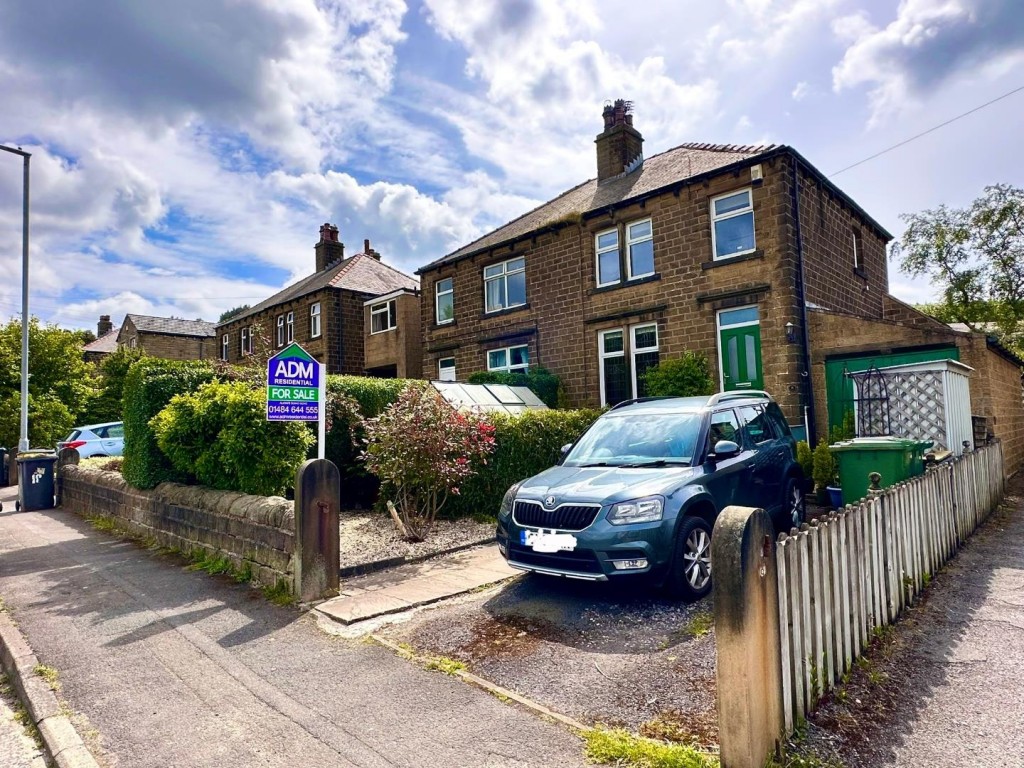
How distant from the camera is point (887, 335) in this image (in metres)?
12.3

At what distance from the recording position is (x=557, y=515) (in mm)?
5434

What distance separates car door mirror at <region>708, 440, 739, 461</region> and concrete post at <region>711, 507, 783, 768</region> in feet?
9.76

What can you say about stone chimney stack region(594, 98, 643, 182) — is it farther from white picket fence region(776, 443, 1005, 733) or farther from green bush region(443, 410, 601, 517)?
white picket fence region(776, 443, 1005, 733)

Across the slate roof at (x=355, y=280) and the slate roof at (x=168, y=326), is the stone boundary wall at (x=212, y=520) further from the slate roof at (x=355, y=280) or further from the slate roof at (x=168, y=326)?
the slate roof at (x=168, y=326)

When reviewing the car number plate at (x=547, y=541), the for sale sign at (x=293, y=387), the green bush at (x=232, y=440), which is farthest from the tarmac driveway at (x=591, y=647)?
the green bush at (x=232, y=440)

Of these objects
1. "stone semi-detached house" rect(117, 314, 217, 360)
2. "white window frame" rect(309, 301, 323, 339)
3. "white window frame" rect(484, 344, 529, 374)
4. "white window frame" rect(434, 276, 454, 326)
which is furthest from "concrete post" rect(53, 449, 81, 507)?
"stone semi-detached house" rect(117, 314, 217, 360)

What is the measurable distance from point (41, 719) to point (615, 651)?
367 centimetres

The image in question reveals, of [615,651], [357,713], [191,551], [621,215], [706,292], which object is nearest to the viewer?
[357,713]

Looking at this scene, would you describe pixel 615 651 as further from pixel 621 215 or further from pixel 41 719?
pixel 621 215

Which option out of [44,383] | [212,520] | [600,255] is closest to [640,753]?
[212,520]

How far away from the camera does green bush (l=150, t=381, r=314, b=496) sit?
733 centimetres

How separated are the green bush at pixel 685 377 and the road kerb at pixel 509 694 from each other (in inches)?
439

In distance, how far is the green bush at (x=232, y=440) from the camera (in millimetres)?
7332

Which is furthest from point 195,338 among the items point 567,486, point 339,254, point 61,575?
point 567,486
